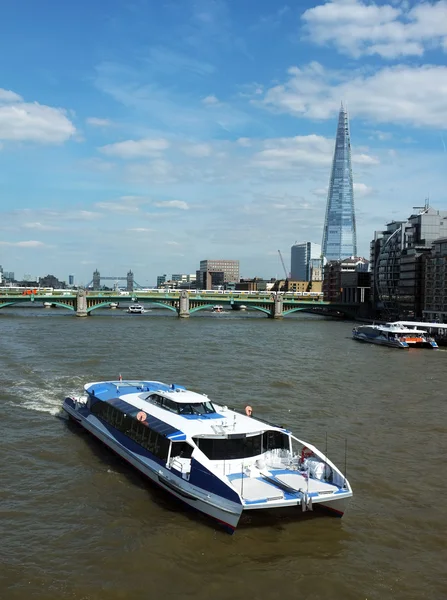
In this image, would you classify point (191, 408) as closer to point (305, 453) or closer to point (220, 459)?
point (220, 459)

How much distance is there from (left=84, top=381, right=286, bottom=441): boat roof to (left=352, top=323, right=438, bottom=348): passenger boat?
5561cm

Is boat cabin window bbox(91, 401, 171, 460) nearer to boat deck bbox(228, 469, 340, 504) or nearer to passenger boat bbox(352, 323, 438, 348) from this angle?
boat deck bbox(228, 469, 340, 504)

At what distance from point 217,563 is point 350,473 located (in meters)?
8.15

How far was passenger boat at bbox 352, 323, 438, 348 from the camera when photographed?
7481 centimetres

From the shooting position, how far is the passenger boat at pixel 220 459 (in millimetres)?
15953

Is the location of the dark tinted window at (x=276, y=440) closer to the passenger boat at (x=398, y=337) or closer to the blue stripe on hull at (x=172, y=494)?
the blue stripe on hull at (x=172, y=494)

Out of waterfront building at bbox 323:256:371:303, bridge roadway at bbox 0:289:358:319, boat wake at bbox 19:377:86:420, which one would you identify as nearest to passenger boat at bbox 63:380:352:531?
boat wake at bbox 19:377:86:420

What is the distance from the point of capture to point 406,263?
127 m

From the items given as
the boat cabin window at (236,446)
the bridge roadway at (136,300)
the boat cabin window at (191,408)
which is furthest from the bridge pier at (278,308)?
the boat cabin window at (236,446)

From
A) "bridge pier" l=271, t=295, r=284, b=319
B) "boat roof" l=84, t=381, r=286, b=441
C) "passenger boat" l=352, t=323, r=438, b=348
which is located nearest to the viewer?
"boat roof" l=84, t=381, r=286, b=441

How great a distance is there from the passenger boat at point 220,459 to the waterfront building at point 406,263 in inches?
Result: 4082

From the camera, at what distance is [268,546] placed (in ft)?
50.3

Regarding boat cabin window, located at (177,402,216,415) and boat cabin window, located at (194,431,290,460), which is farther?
boat cabin window, located at (177,402,216,415)

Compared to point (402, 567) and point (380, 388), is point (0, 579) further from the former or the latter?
point (380, 388)
